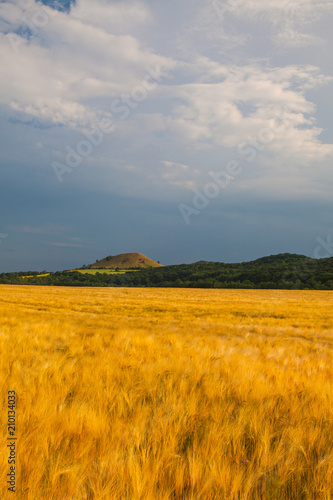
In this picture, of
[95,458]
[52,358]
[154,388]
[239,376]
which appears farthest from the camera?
[52,358]

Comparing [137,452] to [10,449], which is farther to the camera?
[137,452]

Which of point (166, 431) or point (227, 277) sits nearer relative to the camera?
point (166, 431)

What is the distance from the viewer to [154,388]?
133 inches

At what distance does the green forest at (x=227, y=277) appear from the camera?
276 feet

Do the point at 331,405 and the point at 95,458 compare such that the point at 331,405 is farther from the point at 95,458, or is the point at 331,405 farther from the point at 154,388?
the point at 95,458

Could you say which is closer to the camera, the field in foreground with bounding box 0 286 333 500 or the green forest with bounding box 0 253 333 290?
the field in foreground with bounding box 0 286 333 500

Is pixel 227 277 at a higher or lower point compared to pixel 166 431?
lower

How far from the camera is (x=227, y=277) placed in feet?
349

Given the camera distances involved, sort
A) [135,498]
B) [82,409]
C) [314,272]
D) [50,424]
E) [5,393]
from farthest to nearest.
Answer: [314,272], [5,393], [82,409], [50,424], [135,498]

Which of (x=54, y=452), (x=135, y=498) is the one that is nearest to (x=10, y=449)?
(x=54, y=452)

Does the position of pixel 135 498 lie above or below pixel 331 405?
above

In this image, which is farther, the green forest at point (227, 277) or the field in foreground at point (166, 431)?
the green forest at point (227, 277)

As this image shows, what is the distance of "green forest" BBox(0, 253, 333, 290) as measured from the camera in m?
84.1

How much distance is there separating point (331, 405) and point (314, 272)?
9981 cm
